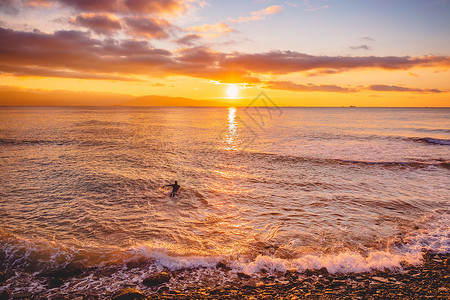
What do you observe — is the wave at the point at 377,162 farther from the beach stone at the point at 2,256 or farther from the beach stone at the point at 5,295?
the beach stone at the point at 5,295

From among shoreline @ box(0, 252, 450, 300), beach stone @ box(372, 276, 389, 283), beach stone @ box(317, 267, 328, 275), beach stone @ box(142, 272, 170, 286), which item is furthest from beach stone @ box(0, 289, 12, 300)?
beach stone @ box(372, 276, 389, 283)

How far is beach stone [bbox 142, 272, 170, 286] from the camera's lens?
21.4ft

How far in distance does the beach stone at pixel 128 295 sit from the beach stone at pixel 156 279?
439mm

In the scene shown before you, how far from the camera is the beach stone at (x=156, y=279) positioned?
6535mm

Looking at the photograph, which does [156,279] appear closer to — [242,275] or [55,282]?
[242,275]

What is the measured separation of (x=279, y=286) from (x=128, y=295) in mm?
4005

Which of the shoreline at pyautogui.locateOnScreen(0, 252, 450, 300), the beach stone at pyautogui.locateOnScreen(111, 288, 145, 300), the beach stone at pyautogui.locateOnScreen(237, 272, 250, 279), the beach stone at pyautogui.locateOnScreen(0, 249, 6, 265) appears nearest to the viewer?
the beach stone at pyautogui.locateOnScreen(111, 288, 145, 300)

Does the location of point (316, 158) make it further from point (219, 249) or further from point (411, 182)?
point (219, 249)

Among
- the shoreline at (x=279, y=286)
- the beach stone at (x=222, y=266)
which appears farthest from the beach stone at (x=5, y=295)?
the beach stone at (x=222, y=266)

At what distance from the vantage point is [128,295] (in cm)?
596

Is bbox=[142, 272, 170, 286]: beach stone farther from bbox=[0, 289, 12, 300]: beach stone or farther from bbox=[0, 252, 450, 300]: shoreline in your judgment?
bbox=[0, 289, 12, 300]: beach stone

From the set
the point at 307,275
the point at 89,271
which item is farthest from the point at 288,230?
the point at 89,271

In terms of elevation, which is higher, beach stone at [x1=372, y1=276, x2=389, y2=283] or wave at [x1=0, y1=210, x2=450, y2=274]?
beach stone at [x1=372, y1=276, x2=389, y2=283]

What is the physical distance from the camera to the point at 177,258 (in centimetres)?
783
